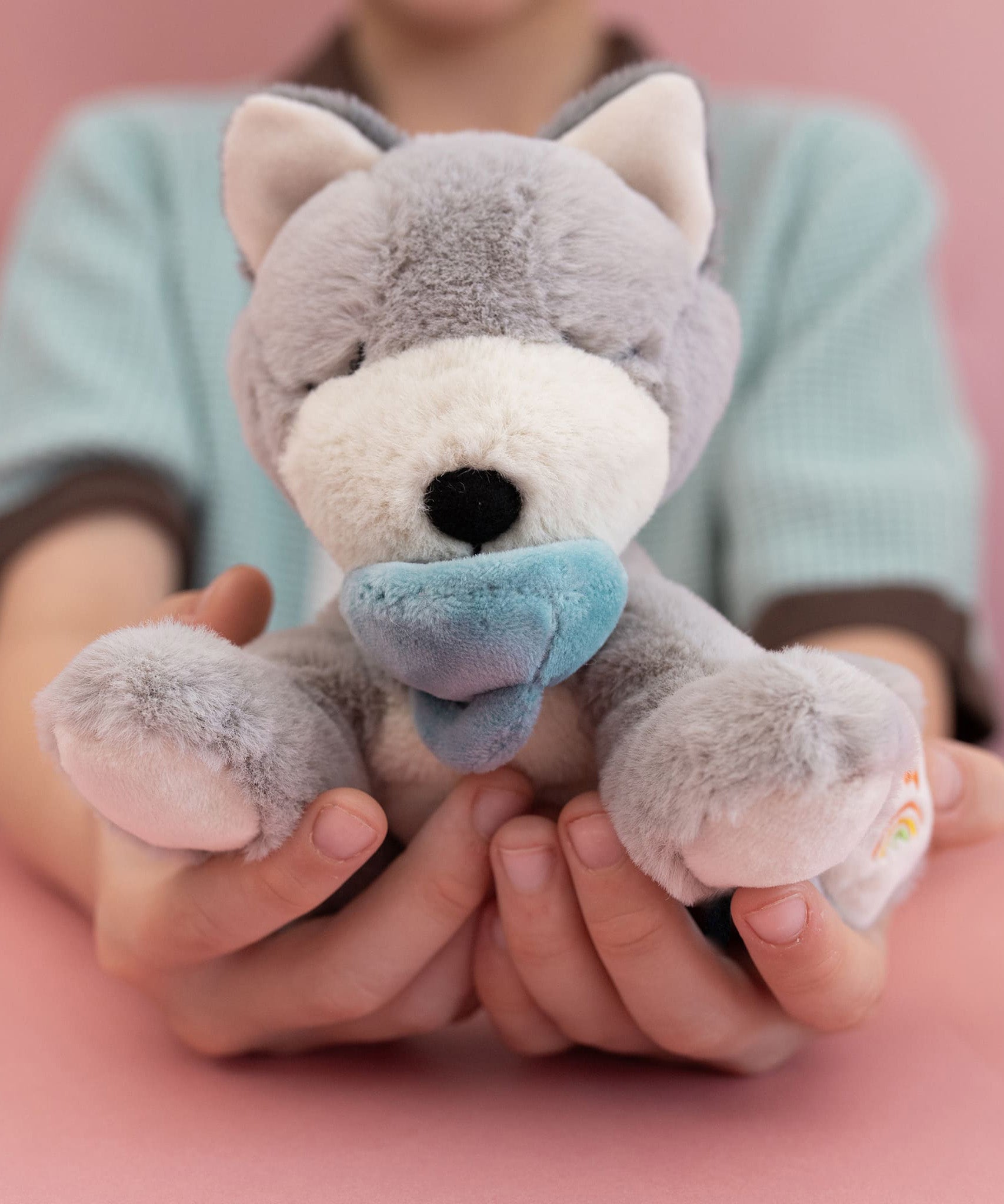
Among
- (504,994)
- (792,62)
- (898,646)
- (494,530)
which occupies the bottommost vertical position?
(898,646)

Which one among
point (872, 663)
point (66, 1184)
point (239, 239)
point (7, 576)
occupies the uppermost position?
point (239, 239)

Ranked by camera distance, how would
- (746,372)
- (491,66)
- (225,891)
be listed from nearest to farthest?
(225,891) < (746,372) < (491,66)

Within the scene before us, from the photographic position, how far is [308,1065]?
45 cm

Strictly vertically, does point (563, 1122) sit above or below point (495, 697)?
below

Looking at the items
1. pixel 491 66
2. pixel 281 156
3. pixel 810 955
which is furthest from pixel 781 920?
pixel 491 66

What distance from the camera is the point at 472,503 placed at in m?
0.29

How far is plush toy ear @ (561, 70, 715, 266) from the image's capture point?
1.14 feet

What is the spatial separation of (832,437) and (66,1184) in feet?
2.14

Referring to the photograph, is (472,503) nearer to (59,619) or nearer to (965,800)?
(965,800)

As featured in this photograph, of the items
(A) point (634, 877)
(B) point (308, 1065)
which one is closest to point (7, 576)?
(B) point (308, 1065)

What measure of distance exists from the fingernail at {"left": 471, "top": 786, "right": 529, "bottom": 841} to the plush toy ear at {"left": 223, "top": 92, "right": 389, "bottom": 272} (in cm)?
18

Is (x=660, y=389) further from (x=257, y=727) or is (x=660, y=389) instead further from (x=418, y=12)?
(x=418, y=12)

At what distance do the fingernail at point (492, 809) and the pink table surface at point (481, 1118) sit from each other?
107mm

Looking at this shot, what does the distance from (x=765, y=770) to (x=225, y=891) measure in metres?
0.19
